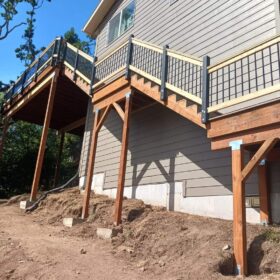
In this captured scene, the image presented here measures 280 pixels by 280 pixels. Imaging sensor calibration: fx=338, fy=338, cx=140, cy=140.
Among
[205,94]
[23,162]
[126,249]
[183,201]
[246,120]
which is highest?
[23,162]

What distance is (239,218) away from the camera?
4590 mm

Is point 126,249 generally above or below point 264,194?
below

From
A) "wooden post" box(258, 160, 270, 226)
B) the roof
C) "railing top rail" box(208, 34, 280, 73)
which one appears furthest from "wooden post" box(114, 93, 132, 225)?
the roof

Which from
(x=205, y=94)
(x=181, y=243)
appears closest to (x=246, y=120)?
(x=205, y=94)

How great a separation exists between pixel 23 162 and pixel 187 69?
40.6ft

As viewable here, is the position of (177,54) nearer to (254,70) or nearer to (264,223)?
(254,70)

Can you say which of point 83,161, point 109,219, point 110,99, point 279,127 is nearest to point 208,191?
point 109,219

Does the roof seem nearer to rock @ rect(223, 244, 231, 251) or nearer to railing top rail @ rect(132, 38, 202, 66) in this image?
railing top rail @ rect(132, 38, 202, 66)

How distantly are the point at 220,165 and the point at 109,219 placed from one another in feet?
8.65

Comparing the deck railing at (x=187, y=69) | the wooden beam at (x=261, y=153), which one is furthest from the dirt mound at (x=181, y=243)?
the deck railing at (x=187, y=69)

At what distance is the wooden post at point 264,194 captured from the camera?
5.74 metres

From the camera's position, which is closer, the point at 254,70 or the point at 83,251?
the point at 83,251

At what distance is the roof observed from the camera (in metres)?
13.3

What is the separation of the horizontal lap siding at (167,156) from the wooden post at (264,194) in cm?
23
